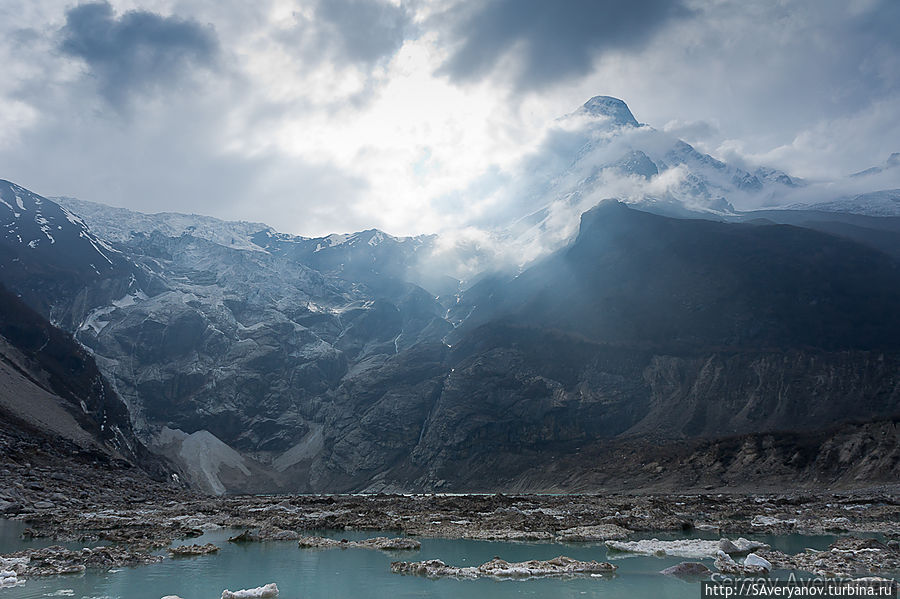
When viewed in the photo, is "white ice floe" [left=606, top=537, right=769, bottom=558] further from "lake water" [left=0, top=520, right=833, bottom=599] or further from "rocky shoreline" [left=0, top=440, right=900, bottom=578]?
"lake water" [left=0, top=520, right=833, bottom=599]

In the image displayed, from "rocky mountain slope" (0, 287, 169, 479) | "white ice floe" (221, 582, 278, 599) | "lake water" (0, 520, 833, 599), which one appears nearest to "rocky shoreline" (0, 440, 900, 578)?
"lake water" (0, 520, 833, 599)

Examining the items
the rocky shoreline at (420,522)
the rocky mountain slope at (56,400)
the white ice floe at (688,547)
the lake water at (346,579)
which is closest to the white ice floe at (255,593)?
the lake water at (346,579)

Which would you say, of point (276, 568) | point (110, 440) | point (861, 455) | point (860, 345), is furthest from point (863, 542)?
point (860, 345)

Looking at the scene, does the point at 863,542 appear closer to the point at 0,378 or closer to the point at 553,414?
the point at 0,378

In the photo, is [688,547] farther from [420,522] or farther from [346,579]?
[420,522]

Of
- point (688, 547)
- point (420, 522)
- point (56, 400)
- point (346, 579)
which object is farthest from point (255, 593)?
point (56, 400)

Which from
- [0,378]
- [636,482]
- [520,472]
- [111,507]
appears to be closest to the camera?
[111,507]

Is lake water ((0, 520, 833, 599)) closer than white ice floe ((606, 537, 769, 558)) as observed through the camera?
Yes
